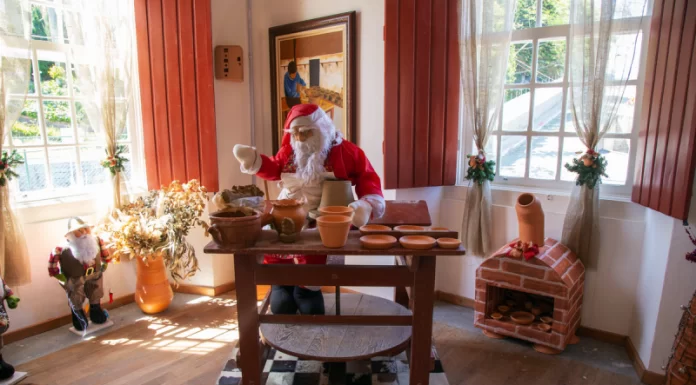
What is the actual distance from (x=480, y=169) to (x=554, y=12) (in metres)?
1.09

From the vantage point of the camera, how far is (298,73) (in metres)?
3.39

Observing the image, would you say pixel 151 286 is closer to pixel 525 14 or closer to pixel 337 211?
pixel 337 211

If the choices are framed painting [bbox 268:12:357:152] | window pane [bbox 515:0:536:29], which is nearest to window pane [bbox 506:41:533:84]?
window pane [bbox 515:0:536:29]

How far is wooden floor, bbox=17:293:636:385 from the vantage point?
2312 millimetres

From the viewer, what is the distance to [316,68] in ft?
10.8

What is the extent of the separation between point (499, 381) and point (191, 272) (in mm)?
2091

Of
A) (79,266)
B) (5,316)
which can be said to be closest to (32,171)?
(79,266)

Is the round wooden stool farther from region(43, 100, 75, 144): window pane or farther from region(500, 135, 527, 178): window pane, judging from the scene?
region(43, 100, 75, 144): window pane

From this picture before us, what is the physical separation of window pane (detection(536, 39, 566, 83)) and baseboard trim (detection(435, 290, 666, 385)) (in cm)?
163

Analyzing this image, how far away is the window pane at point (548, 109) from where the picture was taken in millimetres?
2799

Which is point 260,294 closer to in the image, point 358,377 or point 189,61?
point 358,377

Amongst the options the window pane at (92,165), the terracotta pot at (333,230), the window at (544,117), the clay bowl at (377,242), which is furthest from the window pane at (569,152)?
the window pane at (92,165)

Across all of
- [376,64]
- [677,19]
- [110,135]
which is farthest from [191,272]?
[677,19]

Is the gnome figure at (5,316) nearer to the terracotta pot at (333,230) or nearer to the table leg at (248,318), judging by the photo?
the table leg at (248,318)
